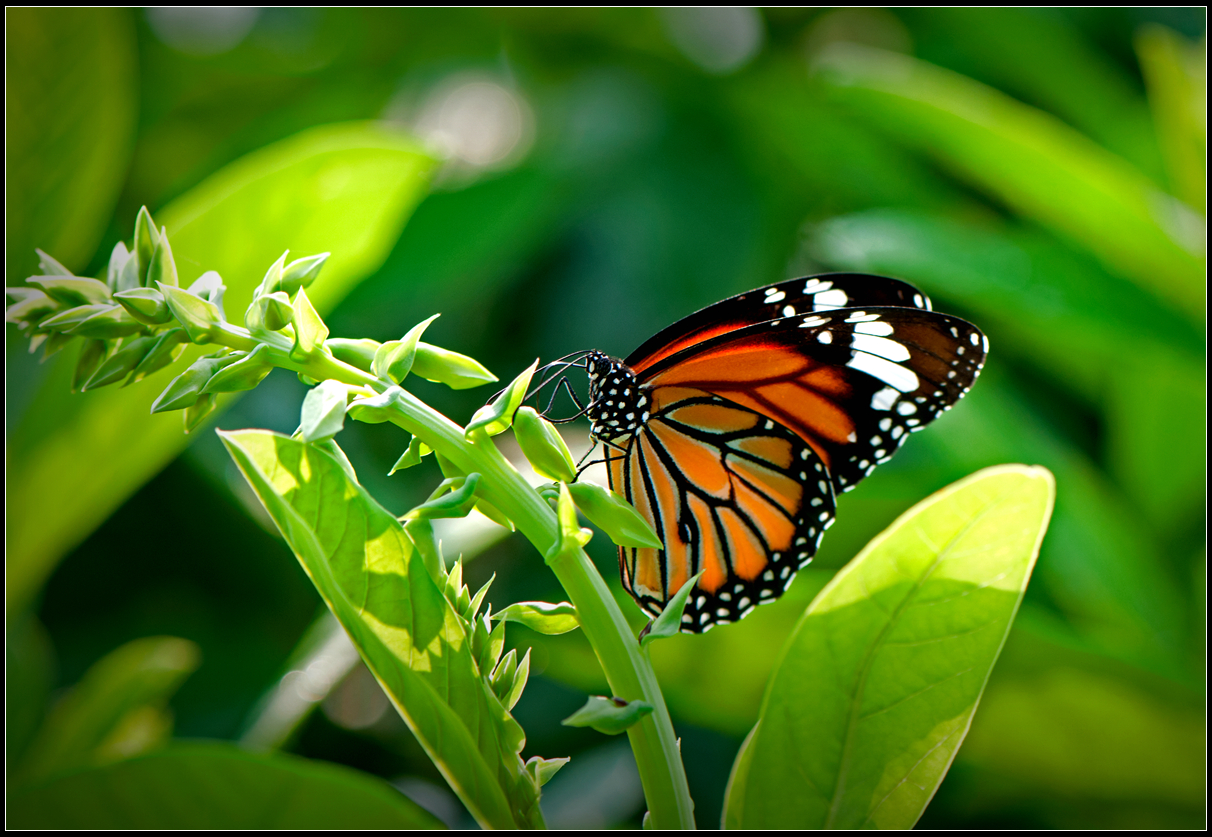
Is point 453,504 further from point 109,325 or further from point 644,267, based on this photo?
point 644,267

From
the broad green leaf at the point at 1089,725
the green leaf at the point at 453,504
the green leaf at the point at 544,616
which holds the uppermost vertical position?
the green leaf at the point at 453,504

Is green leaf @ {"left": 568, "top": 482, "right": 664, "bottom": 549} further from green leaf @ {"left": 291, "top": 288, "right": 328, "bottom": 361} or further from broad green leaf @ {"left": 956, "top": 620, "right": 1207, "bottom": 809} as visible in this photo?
broad green leaf @ {"left": 956, "top": 620, "right": 1207, "bottom": 809}

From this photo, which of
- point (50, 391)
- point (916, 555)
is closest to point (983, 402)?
point (916, 555)

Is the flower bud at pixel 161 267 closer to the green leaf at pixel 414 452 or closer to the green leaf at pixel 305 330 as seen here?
the green leaf at pixel 305 330

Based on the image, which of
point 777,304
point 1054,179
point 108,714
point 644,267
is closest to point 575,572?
point 777,304

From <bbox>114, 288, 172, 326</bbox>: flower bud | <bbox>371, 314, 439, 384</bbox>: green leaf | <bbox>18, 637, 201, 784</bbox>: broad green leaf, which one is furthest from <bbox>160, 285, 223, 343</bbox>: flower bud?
<bbox>18, 637, 201, 784</bbox>: broad green leaf

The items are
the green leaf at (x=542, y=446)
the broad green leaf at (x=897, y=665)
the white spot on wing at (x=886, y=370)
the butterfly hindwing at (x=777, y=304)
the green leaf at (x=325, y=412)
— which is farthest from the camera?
the white spot on wing at (x=886, y=370)

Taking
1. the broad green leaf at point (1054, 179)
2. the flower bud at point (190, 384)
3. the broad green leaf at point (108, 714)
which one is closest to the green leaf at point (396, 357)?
the flower bud at point (190, 384)
